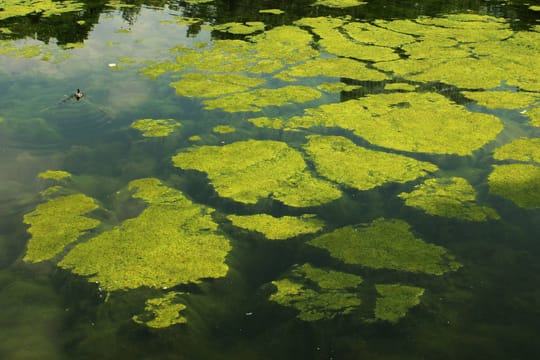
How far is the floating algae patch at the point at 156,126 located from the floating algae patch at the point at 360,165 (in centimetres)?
185

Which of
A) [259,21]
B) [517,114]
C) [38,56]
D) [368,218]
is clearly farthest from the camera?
[259,21]

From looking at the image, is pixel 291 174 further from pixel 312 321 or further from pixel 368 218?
pixel 312 321

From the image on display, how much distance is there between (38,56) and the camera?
398 inches

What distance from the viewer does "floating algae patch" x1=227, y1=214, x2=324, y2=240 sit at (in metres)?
5.17

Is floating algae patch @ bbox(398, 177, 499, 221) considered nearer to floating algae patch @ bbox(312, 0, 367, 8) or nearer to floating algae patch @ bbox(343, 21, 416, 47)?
floating algae patch @ bbox(343, 21, 416, 47)

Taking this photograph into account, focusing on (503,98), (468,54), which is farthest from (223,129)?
(468,54)

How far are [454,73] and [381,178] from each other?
149 inches

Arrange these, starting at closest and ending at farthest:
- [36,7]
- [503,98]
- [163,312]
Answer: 1. [163,312]
2. [503,98]
3. [36,7]

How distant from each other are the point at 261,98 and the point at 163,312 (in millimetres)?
4692

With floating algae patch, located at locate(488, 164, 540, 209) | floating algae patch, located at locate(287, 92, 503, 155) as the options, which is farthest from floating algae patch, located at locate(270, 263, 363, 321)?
floating algae patch, located at locate(287, 92, 503, 155)

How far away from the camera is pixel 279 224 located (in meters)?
5.30

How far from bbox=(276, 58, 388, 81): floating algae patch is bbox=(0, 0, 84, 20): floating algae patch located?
668 cm

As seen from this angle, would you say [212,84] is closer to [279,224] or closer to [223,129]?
[223,129]

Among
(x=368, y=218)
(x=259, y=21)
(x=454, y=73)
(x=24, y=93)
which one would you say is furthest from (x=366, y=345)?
(x=259, y=21)
